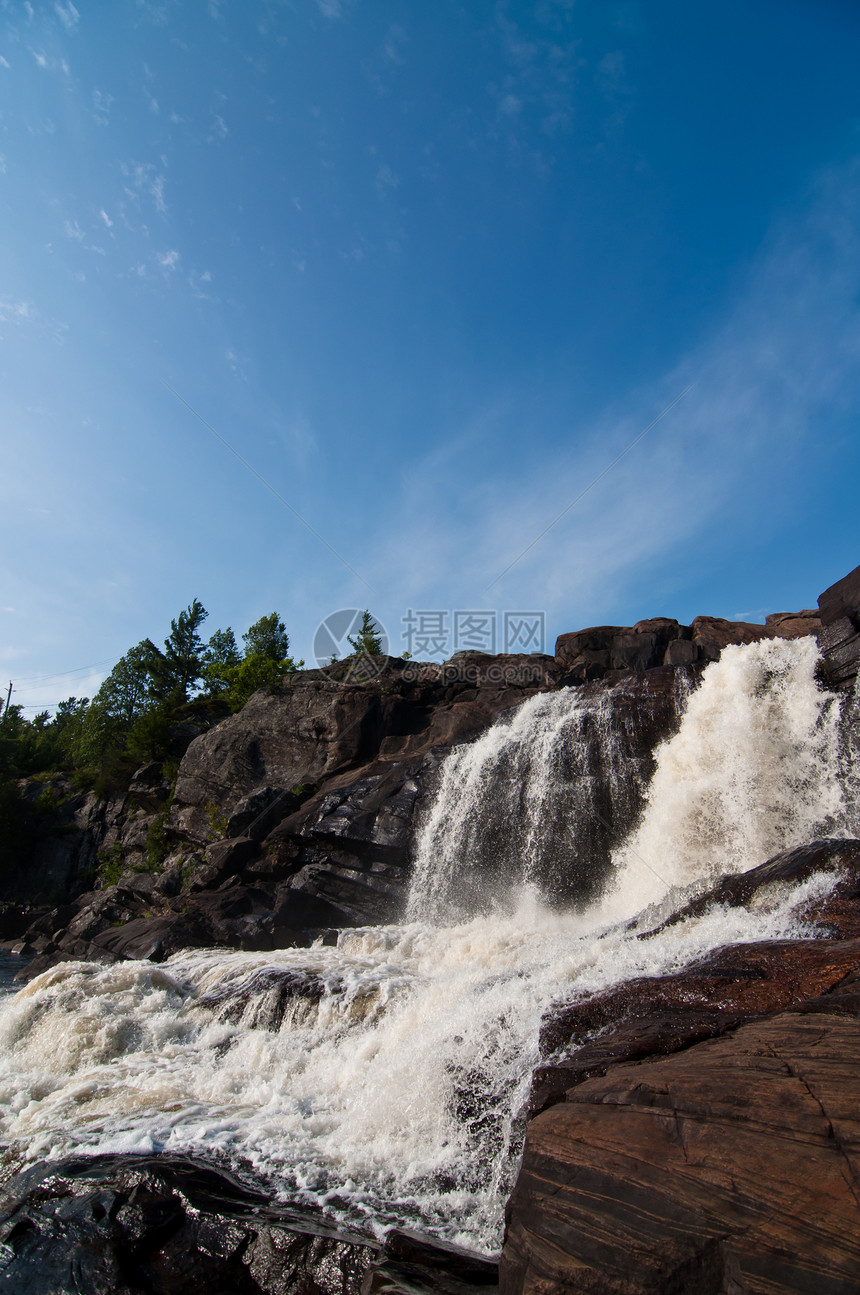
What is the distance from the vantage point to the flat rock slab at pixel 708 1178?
3268mm

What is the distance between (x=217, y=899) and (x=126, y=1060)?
12.3 m

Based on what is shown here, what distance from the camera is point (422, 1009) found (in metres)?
10.2

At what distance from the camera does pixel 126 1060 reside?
1084cm

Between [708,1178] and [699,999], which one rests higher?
[699,999]

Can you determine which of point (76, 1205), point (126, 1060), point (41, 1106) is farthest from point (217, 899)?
point (76, 1205)

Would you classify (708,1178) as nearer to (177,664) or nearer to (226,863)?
(226,863)

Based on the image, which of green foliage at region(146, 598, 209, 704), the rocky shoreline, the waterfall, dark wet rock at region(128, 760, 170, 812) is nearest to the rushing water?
the waterfall

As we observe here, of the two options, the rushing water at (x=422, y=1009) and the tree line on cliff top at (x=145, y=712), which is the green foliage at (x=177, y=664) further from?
the rushing water at (x=422, y=1009)

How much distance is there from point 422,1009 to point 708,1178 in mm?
7171

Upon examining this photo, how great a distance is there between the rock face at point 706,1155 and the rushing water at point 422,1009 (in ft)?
5.68

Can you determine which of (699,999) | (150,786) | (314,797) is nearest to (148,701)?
(150,786)

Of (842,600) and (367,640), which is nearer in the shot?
(842,600)

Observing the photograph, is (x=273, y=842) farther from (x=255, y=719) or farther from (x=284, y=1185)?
(x=284, y=1185)

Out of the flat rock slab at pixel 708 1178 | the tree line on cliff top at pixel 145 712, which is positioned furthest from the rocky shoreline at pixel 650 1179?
the tree line on cliff top at pixel 145 712
